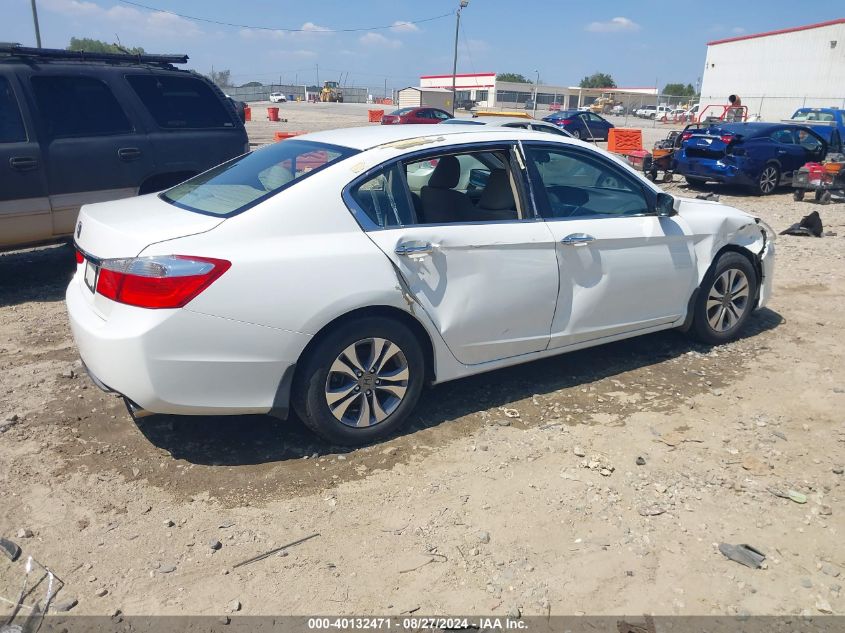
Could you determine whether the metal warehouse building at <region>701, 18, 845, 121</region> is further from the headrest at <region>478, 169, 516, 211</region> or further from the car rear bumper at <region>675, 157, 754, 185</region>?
the headrest at <region>478, 169, 516, 211</region>

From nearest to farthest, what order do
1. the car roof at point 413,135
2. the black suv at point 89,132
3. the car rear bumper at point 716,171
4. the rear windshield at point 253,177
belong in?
the rear windshield at point 253,177, the car roof at point 413,135, the black suv at point 89,132, the car rear bumper at point 716,171

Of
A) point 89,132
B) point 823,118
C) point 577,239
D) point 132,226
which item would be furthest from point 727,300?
point 823,118

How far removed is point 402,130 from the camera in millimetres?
4160

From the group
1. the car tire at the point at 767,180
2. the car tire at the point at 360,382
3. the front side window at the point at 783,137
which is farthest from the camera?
the front side window at the point at 783,137

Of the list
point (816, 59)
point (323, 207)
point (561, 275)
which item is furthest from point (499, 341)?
point (816, 59)

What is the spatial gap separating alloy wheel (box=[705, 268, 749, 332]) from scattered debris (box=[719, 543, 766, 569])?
250cm

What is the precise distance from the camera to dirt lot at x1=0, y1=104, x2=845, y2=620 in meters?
2.72

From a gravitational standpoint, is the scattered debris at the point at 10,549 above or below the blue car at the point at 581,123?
below

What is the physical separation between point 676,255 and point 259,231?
2.94m

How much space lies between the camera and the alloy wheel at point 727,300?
203 inches

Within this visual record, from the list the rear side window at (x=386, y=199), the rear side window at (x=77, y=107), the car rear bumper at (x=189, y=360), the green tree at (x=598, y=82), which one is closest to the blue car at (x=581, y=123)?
the rear side window at (x=77, y=107)

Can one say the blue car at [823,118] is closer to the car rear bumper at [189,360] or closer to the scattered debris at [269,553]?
the car rear bumper at [189,360]

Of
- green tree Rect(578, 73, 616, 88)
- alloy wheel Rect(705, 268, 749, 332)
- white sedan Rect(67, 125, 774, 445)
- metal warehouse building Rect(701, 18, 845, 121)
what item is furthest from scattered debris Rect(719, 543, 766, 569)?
green tree Rect(578, 73, 616, 88)

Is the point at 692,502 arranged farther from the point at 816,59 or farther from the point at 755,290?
the point at 816,59
